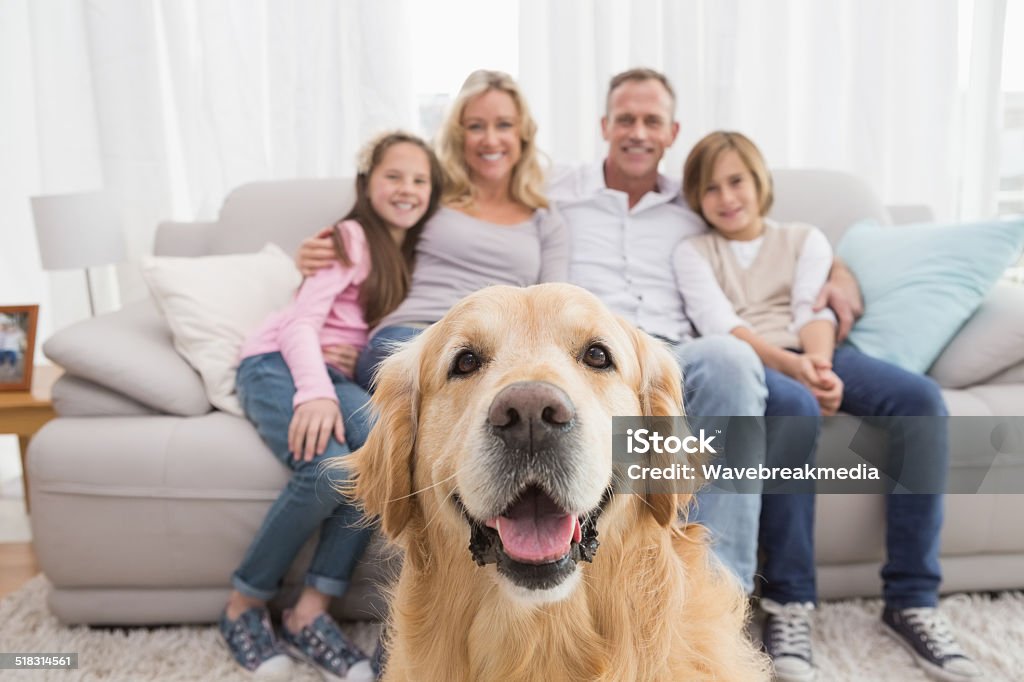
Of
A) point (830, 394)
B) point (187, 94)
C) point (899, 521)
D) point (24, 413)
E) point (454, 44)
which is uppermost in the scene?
point (454, 44)

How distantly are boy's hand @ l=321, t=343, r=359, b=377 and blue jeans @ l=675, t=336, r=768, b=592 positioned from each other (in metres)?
1.03

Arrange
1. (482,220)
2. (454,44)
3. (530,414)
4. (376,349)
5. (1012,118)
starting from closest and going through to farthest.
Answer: (530,414) → (376,349) → (482,220) → (454,44) → (1012,118)

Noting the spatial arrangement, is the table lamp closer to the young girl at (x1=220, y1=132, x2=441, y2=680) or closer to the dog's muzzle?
the young girl at (x1=220, y1=132, x2=441, y2=680)

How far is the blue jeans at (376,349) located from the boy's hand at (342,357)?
2 centimetres

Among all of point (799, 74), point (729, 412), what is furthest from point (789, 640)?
point (799, 74)

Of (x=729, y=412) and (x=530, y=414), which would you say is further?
(x=729, y=412)

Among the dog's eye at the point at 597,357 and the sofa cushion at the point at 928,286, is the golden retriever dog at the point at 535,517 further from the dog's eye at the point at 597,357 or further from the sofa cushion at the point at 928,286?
the sofa cushion at the point at 928,286

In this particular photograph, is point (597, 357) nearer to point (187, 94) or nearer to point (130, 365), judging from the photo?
point (130, 365)

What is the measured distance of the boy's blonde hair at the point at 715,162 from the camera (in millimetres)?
2508

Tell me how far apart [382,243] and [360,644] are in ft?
4.00

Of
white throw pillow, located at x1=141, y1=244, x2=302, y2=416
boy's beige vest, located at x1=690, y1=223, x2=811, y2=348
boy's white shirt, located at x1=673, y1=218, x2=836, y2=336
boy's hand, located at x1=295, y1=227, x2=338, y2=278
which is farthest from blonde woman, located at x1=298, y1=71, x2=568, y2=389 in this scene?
boy's beige vest, located at x1=690, y1=223, x2=811, y2=348

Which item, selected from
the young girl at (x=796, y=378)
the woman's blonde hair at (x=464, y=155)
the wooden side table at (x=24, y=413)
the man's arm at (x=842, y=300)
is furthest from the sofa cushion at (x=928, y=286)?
the wooden side table at (x=24, y=413)

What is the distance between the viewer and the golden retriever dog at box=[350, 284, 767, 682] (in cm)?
105

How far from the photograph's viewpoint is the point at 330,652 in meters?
1.91
